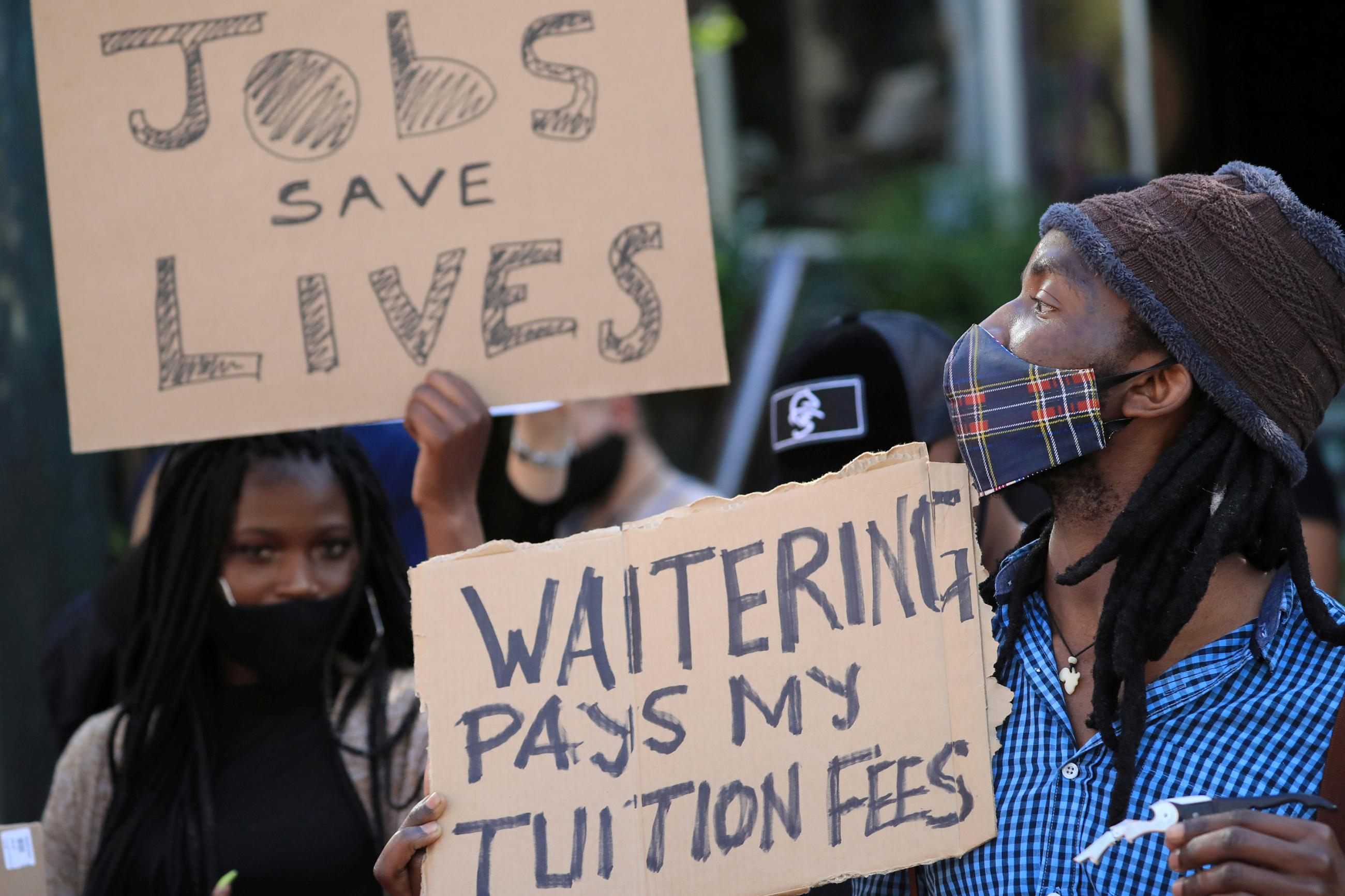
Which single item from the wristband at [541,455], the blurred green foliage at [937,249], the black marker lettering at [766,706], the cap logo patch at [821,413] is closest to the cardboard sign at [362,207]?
the cap logo patch at [821,413]

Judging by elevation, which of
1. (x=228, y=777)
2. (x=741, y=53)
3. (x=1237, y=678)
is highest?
(x=741, y=53)

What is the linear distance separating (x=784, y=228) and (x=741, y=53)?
1645 mm

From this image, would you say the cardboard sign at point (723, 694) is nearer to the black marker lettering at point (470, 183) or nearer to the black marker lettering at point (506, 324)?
the black marker lettering at point (506, 324)

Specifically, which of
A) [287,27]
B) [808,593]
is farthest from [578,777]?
[287,27]

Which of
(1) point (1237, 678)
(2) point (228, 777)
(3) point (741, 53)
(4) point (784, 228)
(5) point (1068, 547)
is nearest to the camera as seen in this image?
(1) point (1237, 678)

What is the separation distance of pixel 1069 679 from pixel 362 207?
1.52 metres

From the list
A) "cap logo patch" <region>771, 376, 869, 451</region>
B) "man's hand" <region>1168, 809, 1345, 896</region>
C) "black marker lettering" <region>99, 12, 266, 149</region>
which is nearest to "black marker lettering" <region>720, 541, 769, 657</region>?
"man's hand" <region>1168, 809, 1345, 896</region>

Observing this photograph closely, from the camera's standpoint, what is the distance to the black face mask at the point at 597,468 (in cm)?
497

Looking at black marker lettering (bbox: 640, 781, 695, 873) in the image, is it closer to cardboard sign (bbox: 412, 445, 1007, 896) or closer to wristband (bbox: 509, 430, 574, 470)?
cardboard sign (bbox: 412, 445, 1007, 896)

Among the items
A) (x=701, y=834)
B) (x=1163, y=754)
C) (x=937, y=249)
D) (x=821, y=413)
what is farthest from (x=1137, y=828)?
(x=937, y=249)

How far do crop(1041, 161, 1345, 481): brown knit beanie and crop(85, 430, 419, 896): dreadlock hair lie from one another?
167 centimetres

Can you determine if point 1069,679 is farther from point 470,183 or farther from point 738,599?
point 470,183

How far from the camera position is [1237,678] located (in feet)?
6.24

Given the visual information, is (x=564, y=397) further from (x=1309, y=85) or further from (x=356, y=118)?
(x=1309, y=85)
